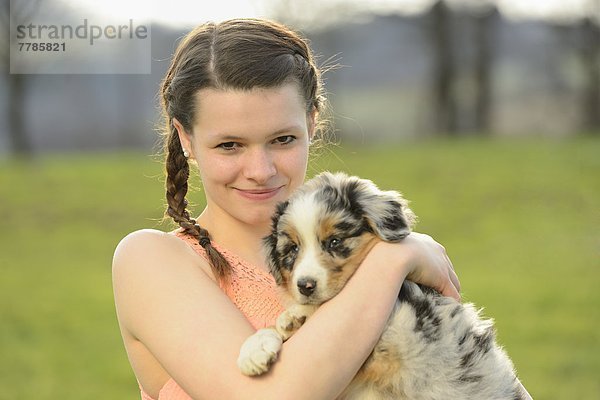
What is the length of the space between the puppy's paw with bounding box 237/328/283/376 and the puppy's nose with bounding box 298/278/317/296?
220 mm

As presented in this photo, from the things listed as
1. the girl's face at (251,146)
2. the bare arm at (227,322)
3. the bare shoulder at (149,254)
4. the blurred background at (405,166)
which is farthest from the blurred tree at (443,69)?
the bare arm at (227,322)

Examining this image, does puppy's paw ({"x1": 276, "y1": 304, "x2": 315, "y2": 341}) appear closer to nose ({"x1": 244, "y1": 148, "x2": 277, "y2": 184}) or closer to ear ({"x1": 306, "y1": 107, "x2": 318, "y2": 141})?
nose ({"x1": 244, "y1": 148, "x2": 277, "y2": 184})

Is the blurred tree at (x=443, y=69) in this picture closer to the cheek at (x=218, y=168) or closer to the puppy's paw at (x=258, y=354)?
the cheek at (x=218, y=168)

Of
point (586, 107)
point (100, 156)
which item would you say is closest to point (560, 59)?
point (586, 107)

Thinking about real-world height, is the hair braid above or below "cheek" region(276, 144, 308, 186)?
below

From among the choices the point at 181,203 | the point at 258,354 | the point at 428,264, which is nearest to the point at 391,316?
the point at 428,264

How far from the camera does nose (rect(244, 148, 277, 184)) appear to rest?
10.6 ft

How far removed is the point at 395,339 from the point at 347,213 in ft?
1.60

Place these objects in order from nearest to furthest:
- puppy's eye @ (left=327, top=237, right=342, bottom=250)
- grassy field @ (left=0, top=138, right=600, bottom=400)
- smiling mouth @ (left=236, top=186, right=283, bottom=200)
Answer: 1. puppy's eye @ (left=327, top=237, right=342, bottom=250)
2. smiling mouth @ (left=236, top=186, right=283, bottom=200)
3. grassy field @ (left=0, top=138, right=600, bottom=400)

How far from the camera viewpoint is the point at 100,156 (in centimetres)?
2419

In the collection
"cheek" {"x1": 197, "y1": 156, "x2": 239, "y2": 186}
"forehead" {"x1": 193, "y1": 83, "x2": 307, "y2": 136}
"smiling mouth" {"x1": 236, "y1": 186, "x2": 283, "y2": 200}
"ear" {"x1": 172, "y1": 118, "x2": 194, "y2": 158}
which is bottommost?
"smiling mouth" {"x1": 236, "y1": 186, "x2": 283, "y2": 200}

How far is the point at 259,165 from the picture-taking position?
3.22 m

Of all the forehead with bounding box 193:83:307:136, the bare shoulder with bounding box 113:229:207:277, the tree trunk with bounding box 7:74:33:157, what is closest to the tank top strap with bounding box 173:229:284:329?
the bare shoulder with bounding box 113:229:207:277

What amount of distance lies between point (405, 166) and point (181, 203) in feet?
52.7
